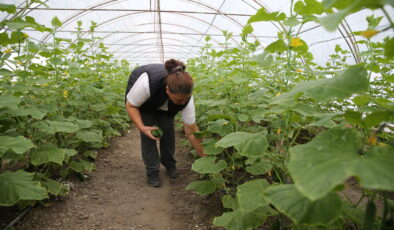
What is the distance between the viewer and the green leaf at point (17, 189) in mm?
1593

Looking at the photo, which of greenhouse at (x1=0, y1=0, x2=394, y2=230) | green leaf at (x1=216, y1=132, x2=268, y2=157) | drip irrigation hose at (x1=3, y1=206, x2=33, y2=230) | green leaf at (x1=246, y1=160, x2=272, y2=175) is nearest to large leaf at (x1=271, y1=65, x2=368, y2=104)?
greenhouse at (x1=0, y1=0, x2=394, y2=230)

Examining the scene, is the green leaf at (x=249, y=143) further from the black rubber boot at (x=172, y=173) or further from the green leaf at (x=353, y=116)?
the black rubber boot at (x=172, y=173)

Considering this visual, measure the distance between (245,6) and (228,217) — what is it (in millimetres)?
9202

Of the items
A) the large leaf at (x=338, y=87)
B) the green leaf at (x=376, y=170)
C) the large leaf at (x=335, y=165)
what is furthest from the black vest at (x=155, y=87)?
the green leaf at (x=376, y=170)

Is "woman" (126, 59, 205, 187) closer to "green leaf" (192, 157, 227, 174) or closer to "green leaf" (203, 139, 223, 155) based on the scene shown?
→ "green leaf" (203, 139, 223, 155)

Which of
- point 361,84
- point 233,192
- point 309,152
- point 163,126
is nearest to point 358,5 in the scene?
point 361,84

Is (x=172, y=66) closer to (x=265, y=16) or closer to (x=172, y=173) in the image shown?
(x=172, y=173)

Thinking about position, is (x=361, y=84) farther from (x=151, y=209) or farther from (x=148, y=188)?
(x=148, y=188)

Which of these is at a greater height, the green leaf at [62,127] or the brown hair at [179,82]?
the brown hair at [179,82]

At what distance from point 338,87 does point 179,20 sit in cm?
1261

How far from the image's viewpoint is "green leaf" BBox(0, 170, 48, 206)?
1593mm

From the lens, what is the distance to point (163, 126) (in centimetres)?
332

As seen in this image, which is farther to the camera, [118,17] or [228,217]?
[118,17]

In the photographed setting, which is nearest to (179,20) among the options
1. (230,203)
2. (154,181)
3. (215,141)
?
(154,181)
